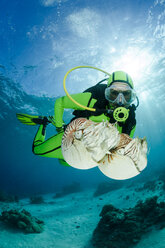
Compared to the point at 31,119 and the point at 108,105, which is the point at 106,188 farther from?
the point at 108,105

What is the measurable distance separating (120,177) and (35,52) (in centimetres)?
1372

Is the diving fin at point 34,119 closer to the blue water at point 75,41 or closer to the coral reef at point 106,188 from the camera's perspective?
the blue water at point 75,41

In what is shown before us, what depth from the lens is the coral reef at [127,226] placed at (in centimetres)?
500

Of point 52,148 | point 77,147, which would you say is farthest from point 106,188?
point 77,147

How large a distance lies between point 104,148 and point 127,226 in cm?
606

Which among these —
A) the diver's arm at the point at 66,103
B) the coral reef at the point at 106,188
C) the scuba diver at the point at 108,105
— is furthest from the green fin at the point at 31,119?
the coral reef at the point at 106,188

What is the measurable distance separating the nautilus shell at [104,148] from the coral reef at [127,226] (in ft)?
17.8

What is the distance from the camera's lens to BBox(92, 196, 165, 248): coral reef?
5001mm

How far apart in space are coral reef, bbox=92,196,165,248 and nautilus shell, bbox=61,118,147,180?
5.42 m

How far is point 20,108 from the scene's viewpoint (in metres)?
22.4

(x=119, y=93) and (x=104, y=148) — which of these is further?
(x=119, y=93)

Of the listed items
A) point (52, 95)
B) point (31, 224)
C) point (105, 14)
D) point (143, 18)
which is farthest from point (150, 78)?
point (31, 224)

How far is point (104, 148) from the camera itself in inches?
39.4

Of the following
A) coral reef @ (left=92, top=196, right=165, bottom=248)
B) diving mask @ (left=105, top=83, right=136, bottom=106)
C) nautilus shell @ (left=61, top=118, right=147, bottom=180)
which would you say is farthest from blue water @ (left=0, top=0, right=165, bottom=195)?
nautilus shell @ (left=61, top=118, right=147, bottom=180)
